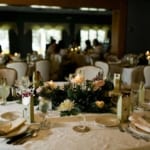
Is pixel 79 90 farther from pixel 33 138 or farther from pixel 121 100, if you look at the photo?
pixel 33 138

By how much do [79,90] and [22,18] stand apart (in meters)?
11.3


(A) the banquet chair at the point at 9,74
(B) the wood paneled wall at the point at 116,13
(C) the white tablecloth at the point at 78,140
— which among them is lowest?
(C) the white tablecloth at the point at 78,140

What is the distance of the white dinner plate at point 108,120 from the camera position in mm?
2141

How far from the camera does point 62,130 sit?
6.65ft

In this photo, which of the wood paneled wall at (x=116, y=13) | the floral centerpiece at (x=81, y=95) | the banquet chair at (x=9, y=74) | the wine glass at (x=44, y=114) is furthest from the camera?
the wood paneled wall at (x=116, y=13)

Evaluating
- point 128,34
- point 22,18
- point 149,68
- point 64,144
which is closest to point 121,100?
point 64,144

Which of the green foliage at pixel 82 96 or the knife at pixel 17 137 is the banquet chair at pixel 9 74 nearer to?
the green foliage at pixel 82 96

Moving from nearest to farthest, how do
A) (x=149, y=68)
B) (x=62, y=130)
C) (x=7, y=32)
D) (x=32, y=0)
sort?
(x=62, y=130), (x=149, y=68), (x=32, y=0), (x=7, y=32)

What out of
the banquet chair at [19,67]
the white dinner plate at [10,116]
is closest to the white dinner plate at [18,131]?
the white dinner plate at [10,116]

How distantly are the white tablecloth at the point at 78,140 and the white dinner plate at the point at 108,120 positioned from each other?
4 cm

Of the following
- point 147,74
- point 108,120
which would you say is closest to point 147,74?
point 147,74

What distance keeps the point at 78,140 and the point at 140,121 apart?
51 centimetres

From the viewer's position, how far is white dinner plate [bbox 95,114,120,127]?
7.02 feet

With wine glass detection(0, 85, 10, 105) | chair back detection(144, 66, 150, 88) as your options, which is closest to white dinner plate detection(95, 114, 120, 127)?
wine glass detection(0, 85, 10, 105)
